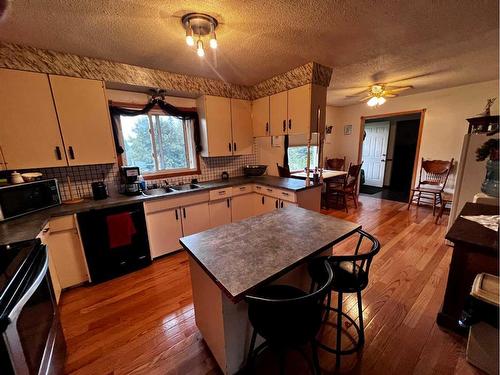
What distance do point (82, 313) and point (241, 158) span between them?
2.94 metres

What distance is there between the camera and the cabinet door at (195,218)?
280 centimetres

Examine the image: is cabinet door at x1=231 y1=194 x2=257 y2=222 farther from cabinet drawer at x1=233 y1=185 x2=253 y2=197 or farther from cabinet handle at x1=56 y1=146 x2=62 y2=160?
cabinet handle at x1=56 y1=146 x2=62 y2=160

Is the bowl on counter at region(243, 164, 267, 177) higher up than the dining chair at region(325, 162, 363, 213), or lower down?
higher up

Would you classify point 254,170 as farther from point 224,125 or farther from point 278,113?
point 278,113

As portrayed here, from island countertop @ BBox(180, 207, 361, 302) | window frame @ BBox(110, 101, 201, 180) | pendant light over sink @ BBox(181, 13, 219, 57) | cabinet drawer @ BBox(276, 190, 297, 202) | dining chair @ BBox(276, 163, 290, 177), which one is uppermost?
pendant light over sink @ BBox(181, 13, 219, 57)

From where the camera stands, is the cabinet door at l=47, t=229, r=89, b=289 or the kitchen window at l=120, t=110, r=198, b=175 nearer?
the cabinet door at l=47, t=229, r=89, b=289

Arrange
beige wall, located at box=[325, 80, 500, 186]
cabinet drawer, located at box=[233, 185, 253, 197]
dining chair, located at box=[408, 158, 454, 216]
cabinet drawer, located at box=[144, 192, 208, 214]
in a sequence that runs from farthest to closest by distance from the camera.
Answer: dining chair, located at box=[408, 158, 454, 216] < beige wall, located at box=[325, 80, 500, 186] < cabinet drawer, located at box=[233, 185, 253, 197] < cabinet drawer, located at box=[144, 192, 208, 214]

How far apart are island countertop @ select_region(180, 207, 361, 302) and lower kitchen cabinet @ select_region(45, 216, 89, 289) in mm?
1518

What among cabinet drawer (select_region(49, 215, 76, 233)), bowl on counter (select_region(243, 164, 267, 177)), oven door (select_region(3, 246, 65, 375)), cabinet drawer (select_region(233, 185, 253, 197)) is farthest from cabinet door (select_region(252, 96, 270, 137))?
oven door (select_region(3, 246, 65, 375))

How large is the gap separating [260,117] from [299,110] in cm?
80

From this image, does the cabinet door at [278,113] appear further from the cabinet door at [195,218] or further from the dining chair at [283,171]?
the cabinet door at [195,218]

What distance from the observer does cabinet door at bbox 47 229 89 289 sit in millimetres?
2025

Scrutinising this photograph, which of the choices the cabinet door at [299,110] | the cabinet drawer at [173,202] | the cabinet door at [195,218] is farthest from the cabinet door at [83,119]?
the cabinet door at [299,110]

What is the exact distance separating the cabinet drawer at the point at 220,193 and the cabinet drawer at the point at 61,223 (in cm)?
155
